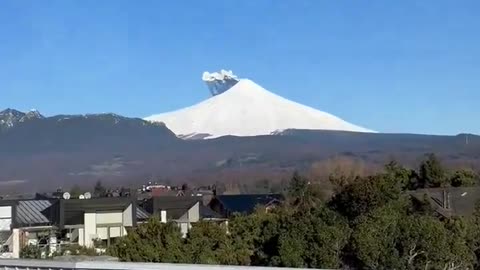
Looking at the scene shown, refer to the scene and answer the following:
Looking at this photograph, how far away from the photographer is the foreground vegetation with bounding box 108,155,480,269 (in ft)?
86.3

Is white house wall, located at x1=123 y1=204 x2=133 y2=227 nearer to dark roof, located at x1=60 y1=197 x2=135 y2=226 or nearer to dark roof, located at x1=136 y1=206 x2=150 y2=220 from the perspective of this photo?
dark roof, located at x1=60 y1=197 x2=135 y2=226

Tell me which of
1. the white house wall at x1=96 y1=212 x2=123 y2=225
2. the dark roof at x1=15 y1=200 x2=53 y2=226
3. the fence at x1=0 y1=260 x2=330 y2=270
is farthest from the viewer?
the white house wall at x1=96 y1=212 x2=123 y2=225

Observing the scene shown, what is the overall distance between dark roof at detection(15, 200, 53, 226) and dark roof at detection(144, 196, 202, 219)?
28.3 feet

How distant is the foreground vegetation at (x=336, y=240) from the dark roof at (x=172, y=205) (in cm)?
3662

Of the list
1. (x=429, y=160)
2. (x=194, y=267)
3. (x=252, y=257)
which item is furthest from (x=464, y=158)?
(x=194, y=267)

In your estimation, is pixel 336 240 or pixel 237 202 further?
pixel 237 202

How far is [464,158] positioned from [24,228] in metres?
126

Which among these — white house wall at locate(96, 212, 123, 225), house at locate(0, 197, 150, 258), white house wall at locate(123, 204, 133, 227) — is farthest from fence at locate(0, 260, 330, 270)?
white house wall at locate(123, 204, 133, 227)

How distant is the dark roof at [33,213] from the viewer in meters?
58.0

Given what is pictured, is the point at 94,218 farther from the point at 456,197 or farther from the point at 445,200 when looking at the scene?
the point at 456,197

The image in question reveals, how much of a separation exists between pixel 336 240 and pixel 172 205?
143 ft

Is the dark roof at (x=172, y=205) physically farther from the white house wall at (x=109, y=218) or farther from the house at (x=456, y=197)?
the house at (x=456, y=197)

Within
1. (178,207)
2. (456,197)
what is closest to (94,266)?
(456,197)

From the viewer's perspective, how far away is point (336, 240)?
27.9 meters
